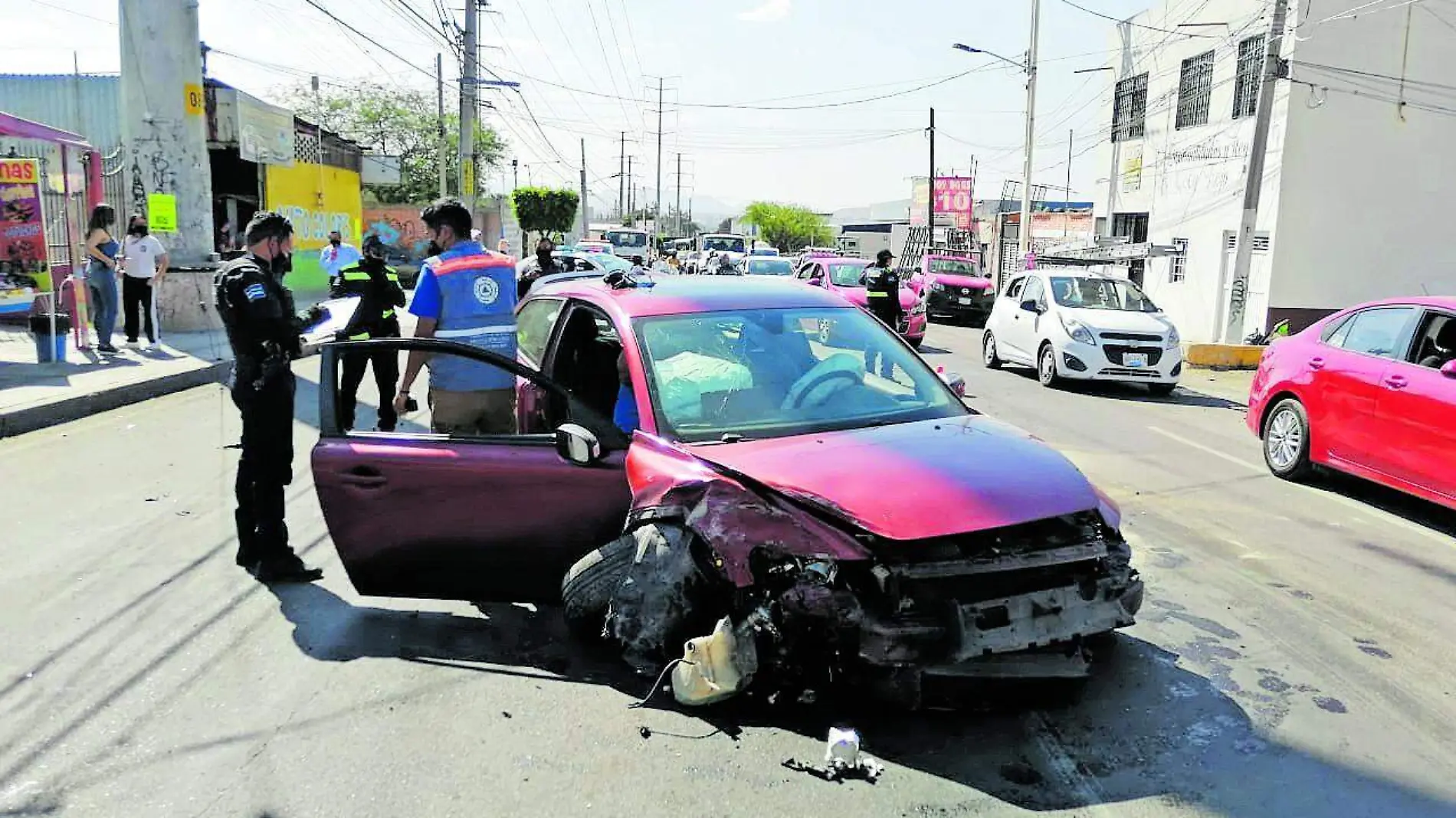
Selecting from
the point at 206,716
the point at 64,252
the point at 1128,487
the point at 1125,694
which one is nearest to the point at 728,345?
the point at 1125,694

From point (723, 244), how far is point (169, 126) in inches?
1173

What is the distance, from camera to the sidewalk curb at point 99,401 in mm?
8954

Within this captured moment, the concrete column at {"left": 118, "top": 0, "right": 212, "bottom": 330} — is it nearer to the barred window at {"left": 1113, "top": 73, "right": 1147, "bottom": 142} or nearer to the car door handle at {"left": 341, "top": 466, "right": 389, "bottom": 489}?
the car door handle at {"left": 341, "top": 466, "right": 389, "bottom": 489}

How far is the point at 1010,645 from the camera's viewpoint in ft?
11.4

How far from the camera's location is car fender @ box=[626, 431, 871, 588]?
354 cm

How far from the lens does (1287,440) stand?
26.9ft

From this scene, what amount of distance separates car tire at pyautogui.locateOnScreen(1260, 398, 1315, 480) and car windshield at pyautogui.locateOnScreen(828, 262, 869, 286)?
10.8 m

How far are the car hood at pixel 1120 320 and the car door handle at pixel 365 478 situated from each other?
10.7 m

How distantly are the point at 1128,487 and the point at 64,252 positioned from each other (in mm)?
16514

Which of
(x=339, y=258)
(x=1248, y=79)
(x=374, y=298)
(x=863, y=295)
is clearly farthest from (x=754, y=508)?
(x=1248, y=79)

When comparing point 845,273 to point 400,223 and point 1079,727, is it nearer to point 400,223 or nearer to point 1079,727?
point 1079,727

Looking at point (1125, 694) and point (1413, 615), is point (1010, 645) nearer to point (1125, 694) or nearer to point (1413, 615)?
point (1125, 694)

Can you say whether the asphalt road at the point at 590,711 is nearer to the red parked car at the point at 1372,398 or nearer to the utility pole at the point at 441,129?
the red parked car at the point at 1372,398

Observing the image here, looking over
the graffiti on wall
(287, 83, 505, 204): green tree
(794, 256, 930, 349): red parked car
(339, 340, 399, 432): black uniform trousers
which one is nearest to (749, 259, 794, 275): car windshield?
(794, 256, 930, 349): red parked car
